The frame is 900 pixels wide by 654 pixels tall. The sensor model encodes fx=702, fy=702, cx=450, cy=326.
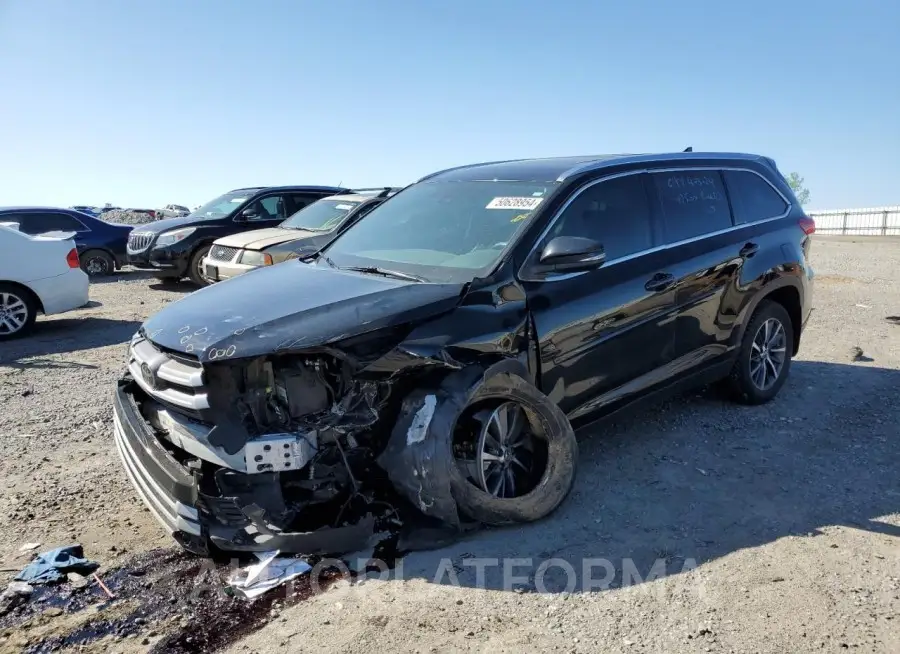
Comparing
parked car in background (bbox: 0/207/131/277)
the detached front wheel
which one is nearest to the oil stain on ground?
the detached front wheel

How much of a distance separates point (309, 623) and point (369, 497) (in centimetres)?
62

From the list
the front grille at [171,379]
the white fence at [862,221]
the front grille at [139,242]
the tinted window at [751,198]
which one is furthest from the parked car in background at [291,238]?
the white fence at [862,221]

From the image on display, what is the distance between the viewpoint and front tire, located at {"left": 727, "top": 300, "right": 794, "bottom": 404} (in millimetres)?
5328

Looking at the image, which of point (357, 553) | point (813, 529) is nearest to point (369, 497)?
point (357, 553)

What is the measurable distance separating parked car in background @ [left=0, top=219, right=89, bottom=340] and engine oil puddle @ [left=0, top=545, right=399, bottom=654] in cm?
693

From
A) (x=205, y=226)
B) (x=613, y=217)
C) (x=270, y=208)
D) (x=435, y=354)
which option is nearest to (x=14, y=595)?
(x=435, y=354)

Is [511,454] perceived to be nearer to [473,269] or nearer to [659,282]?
[473,269]

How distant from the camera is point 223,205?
44.2 feet

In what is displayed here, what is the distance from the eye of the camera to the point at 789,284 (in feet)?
18.1

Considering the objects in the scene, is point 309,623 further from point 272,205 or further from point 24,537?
point 272,205

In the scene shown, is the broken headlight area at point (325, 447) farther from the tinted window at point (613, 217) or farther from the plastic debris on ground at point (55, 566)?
the tinted window at point (613, 217)

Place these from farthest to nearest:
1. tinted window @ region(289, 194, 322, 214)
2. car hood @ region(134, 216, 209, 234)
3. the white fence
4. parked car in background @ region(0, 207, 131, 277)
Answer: the white fence < parked car in background @ region(0, 207, 131, 277) < tinted window @ region(289, 194, 322, 214) < car hood @ region(134, 216, 209, 234)

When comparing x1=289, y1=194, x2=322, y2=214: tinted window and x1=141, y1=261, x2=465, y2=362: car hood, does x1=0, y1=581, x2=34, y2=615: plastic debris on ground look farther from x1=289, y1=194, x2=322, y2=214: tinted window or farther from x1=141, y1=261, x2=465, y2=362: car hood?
x1=289, y1=194, x2=322, y2=214: tinted window

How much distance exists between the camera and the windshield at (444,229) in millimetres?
3898
